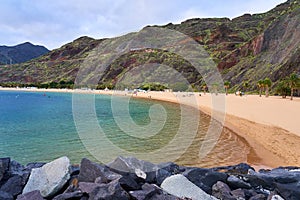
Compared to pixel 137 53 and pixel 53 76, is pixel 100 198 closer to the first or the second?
pixel 137 53

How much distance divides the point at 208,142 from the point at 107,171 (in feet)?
51.1

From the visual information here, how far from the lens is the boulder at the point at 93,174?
5.18 m

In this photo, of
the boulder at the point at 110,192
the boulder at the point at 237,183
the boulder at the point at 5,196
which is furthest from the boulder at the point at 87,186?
the boulder at the point at 237,183

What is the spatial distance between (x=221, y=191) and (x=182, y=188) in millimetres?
771

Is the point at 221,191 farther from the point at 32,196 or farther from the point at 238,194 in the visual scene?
the point at 32,196

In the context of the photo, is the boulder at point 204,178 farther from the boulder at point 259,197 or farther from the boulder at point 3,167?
the boulder at point 3,167

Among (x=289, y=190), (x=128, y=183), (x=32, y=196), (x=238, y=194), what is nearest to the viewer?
(x=32, y=196)

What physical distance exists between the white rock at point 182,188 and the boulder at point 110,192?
35.4 inches

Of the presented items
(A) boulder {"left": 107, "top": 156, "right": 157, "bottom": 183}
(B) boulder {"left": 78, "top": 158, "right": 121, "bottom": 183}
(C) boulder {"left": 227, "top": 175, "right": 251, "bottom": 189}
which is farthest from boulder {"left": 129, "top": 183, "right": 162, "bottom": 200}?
(C) boulder {"left": 227, "top": 175, "right": 251, "bottom": 189}

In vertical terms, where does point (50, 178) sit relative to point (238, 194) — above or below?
above

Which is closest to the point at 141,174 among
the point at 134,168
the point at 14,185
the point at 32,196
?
the point at 134,168

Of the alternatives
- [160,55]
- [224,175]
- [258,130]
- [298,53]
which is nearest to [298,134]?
[258,130]

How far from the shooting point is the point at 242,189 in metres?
5.63

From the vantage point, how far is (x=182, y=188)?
5.16 meters
